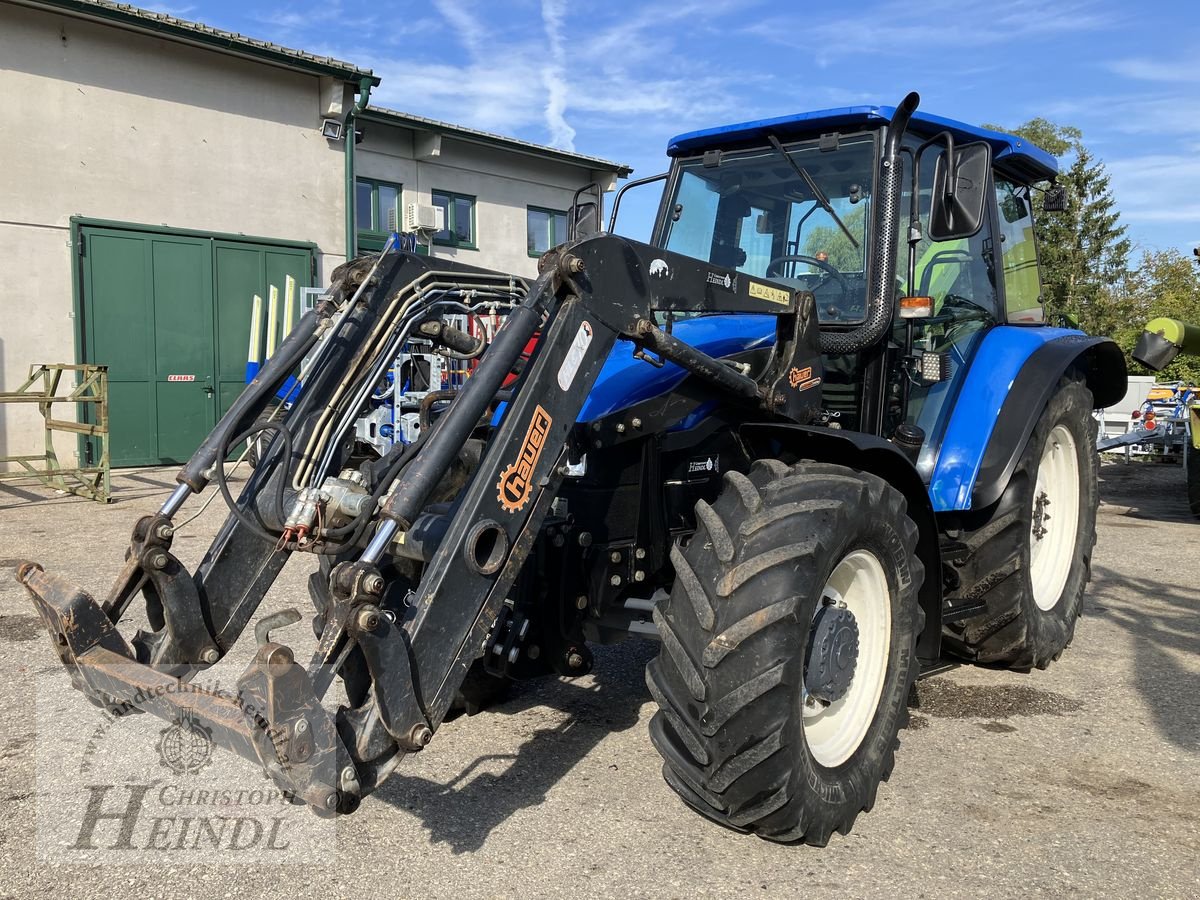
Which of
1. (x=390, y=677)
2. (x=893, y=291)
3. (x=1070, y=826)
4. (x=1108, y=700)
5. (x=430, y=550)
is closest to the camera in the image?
(x=390, y=677)

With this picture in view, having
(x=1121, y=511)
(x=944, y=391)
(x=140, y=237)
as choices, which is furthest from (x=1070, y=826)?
(x=140, y=237)

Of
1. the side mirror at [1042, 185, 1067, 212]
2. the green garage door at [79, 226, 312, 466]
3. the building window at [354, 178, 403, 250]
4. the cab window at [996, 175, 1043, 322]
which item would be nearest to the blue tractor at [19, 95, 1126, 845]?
the cab window at [996, 175, 1043, 322]

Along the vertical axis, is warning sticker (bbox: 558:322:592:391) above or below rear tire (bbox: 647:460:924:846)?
above

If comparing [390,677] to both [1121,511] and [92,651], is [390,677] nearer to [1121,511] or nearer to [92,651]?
[92,651]

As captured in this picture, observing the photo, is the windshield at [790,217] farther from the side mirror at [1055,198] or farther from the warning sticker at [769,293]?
the side mirror at [1055,198]

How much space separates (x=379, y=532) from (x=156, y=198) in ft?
39.4

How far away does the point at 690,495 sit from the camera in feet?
12.5

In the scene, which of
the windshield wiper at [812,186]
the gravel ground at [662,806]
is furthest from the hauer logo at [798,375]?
the gravel ground at [662,806]

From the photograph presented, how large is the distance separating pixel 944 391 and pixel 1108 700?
1.56 metres

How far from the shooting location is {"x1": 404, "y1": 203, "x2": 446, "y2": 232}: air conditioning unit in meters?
15.7

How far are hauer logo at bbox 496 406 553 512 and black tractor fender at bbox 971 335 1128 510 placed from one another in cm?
214

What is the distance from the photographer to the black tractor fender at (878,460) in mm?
3416

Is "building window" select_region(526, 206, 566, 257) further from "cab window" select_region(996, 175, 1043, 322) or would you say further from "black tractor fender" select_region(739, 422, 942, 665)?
"black tractor fender" select_region(739, 422, 942, 665)

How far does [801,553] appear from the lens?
2.85 m
